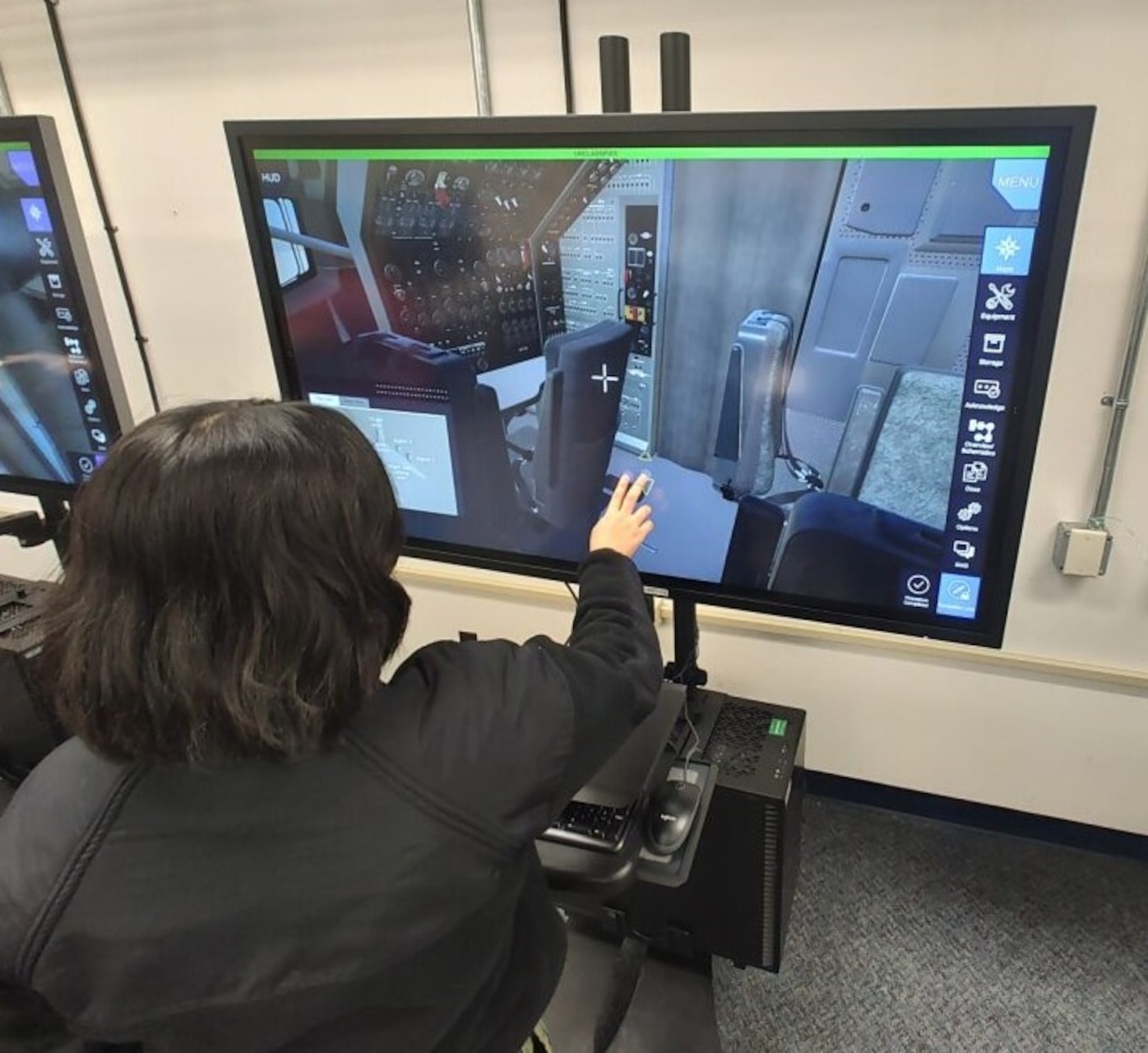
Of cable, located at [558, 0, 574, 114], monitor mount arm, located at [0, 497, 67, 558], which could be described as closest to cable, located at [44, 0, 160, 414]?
monitor mount arm, located at [0, 497, 67, 558]

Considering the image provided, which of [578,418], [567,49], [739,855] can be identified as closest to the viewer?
[578,418]

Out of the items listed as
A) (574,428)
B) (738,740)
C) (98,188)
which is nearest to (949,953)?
(738,740)

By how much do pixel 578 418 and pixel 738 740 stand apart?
628 millimetres

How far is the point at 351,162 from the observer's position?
1.09m

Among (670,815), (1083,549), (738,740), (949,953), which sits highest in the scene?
(1083,549)

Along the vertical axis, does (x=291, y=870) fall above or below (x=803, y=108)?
below

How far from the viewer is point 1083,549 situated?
1501 mm

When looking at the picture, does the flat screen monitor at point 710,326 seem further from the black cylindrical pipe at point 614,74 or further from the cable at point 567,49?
the cable at point 567,49

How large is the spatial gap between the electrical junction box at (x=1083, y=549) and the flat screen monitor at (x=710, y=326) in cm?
61

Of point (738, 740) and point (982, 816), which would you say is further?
point (982, 816)

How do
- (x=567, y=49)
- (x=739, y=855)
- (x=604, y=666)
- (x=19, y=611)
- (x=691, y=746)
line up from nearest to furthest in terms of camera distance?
(x=604, y=666), (x=691, y=746), (x=739, y=855), (x=567, y=49), (x=19, y=611)

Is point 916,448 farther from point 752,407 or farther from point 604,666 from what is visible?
point 604,666

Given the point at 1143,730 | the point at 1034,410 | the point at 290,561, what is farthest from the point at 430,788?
the point at 1143,730

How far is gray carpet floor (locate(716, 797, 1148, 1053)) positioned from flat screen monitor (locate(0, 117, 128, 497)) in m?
1.54
